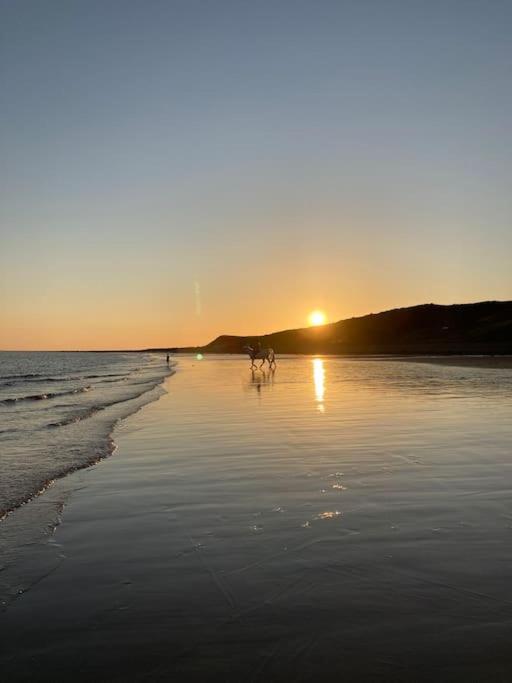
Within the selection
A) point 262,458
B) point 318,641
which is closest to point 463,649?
point 318,641

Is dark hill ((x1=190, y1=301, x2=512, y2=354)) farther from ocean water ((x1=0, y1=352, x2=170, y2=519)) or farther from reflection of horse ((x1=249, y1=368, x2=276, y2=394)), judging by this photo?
ocean water ((x1=0, y1=352, x2=170, y2=519))

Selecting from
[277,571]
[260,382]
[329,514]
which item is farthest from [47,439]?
[260,382]

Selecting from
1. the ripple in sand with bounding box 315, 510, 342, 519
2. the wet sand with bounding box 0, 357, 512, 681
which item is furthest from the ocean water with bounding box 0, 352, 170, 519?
the ripple in sand with bounding box 315, 510, 342, 519

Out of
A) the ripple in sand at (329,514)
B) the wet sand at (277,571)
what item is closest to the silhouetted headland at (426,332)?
the wet sand at (277,571)

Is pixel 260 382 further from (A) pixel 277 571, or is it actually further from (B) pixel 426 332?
(B) pixel 426 332

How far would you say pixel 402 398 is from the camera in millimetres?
23391

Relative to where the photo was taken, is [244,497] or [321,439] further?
[321,439]

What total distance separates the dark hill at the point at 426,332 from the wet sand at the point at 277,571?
105 metres

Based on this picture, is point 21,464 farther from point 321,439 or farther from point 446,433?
point 446,433

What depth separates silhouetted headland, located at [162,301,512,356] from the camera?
123562mm

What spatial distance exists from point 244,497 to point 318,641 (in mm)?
4470

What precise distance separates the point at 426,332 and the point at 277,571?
6553 inches

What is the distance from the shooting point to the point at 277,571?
224 inches

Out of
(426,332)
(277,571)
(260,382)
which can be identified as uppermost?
(426,332)
